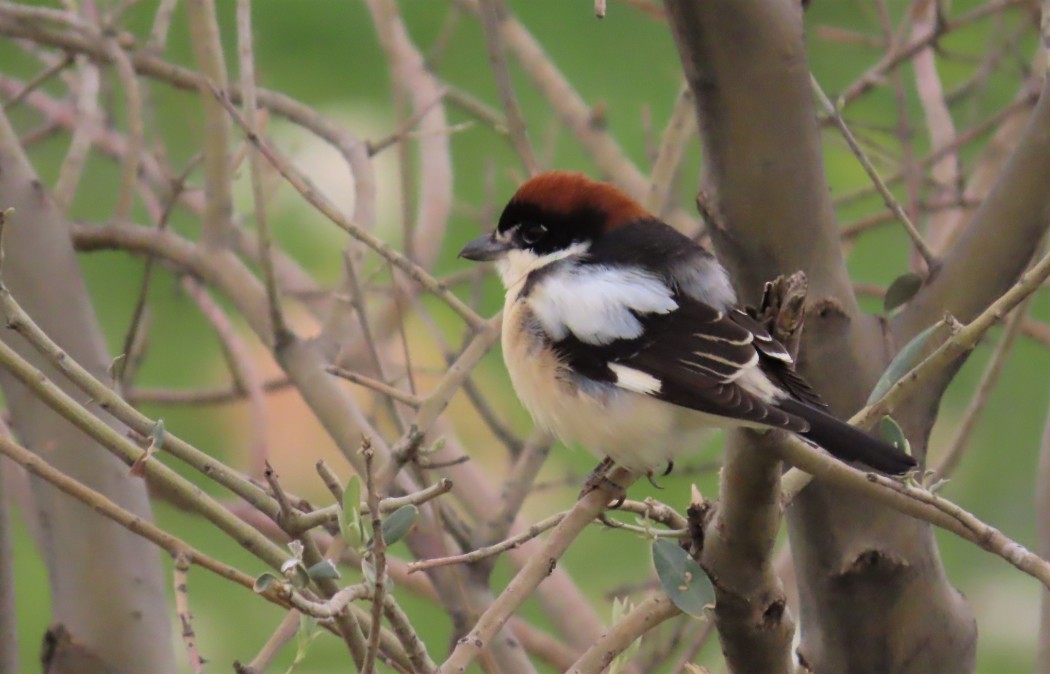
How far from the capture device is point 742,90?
Answer: 1.95 meters

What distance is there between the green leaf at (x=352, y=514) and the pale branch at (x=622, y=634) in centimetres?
29

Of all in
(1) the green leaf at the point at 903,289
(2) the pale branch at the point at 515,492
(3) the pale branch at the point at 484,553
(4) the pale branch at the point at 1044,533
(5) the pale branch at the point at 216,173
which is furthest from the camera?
(5) the pale branch at the point at 216,173

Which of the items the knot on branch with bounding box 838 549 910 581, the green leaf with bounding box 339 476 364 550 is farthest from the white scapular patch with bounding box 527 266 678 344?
the green leaf with bounding box 339 476 364 550

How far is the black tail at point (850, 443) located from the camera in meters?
1.55

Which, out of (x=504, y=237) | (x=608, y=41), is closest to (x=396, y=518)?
(x=504, y=237)

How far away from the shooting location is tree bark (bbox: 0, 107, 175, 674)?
2.18 meters

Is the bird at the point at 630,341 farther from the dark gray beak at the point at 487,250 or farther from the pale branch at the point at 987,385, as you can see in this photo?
the pale branch at the point at 987,385

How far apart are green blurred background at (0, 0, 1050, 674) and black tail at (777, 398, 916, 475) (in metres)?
2.28

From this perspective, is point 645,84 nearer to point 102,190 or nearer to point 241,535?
point 102,190

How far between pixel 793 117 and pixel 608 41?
4.05 meters

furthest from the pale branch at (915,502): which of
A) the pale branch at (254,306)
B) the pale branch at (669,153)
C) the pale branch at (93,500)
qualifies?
the pale branch at (669,153)

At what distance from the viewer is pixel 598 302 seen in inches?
86.2

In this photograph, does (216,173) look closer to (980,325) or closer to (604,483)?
(604,483)

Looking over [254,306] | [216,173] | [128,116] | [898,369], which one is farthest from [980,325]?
[128,116]
